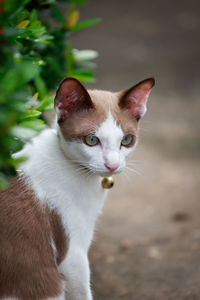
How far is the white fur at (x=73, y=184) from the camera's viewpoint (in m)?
2.13

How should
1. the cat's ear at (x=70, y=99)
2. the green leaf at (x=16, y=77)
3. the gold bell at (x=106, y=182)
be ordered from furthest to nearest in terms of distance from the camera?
A: the gold bell at (x=106, y=182) < the cat's ear at (x=70, y=99) < the green leaf at (x=16, y=77)

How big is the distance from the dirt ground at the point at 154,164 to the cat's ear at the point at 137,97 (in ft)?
3.82

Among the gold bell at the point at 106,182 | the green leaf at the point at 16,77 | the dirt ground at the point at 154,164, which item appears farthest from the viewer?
the dirt ground at the point at 154,164

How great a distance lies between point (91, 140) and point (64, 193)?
1.13 feet

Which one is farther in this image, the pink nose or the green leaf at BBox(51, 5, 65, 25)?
the green leaf at BBox(51, 5, 65, 25)

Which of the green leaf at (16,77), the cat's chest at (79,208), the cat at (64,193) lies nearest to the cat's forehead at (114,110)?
the cat at (64,193)

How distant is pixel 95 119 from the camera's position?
2.13m

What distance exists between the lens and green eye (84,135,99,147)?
2.11 m

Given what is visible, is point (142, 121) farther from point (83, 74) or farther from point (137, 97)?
point (137, 97)

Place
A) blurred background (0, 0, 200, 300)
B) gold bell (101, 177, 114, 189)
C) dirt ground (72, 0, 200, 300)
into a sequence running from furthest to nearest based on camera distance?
dirt ground (72, 0, 200, 300) < gold bell (101, 177, 114, 189) < blurred background (0, 0, 200, 300)

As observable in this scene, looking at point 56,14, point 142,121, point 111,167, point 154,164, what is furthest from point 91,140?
point 142,121

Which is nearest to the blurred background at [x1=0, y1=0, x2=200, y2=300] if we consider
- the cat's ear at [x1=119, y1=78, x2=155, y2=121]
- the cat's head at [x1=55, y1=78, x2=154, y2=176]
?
the cat's head at [x1=55, y1=78, x2=154, y2=176]

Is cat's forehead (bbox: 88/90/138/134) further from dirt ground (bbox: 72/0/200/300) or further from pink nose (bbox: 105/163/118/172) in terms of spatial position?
dirt ground (bbox: 72/0/200/300)

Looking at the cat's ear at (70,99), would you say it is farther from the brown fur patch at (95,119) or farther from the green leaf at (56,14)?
the green leaf at (56,14)
